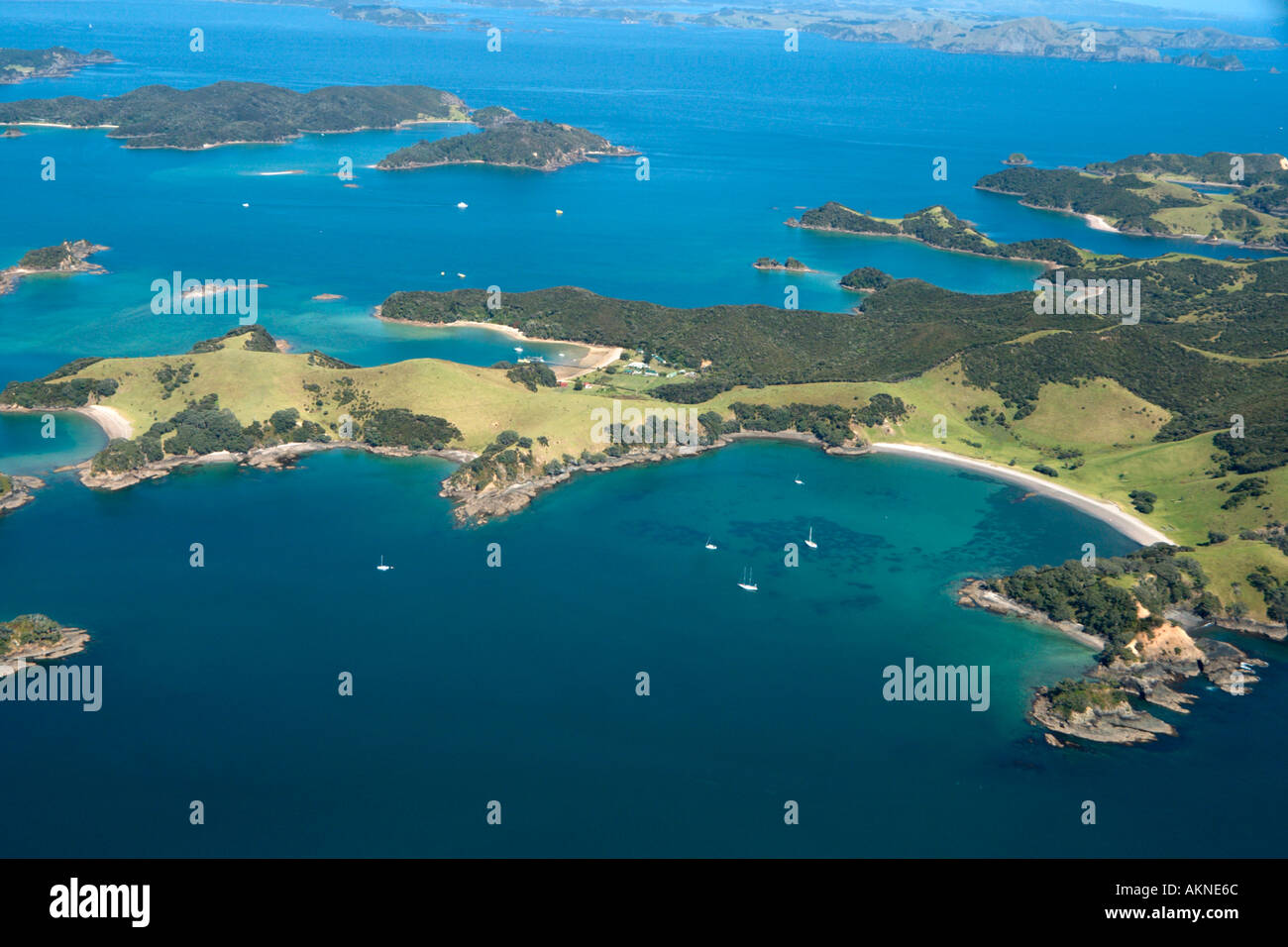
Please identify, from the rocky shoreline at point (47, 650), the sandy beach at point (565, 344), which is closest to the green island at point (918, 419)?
the sandy beach at point (565, 344)

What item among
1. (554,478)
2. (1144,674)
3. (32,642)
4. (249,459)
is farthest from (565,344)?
(1144,674)

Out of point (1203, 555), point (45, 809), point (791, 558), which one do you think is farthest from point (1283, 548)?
point (45, 809)

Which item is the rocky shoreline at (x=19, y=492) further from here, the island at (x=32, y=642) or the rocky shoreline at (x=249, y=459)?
the island at (x=32, y=642)

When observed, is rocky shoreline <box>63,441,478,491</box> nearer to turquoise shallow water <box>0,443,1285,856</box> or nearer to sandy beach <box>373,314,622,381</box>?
turquoise shallow water <box>0,443,1285,856</box>

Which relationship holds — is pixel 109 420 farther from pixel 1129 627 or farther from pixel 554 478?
pixel 1129 627

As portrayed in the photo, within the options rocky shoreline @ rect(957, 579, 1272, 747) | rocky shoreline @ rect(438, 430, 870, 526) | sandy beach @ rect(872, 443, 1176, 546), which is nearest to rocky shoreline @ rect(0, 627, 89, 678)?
rocky shoreline @ rect(438, 430, 870, 526)
